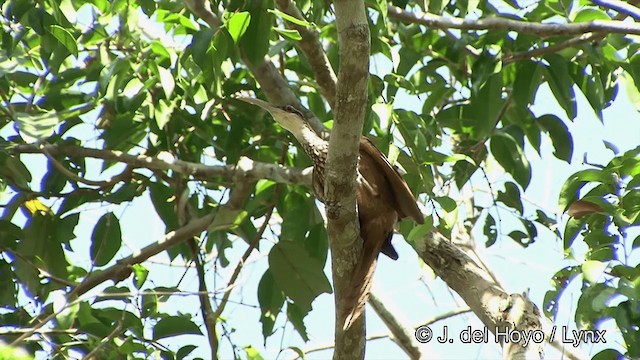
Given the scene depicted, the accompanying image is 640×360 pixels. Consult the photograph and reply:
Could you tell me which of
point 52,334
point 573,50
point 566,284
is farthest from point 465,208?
point 52,334

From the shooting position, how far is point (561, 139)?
4.50 metres

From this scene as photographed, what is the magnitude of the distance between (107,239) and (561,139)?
7.66 ft

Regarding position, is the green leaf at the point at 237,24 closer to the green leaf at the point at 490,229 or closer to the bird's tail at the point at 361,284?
the bird's tail at the point at 361,284

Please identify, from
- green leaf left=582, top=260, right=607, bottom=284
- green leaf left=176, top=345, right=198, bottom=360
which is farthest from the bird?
green leaf left=582, top=260, right=607, bottom=284

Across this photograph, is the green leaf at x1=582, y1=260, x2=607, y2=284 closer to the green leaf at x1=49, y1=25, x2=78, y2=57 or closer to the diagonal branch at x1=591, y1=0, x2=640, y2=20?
the diagonal branch at x1=591, y1=0, x2=640, y2=20

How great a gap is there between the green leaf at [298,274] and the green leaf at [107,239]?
32.8 inches

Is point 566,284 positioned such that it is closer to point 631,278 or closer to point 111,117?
point 631,278

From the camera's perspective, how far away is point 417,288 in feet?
23.6

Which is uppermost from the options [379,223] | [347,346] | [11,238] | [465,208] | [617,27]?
[465,208]

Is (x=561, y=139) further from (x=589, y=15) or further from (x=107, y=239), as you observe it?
(x=107, y=239)

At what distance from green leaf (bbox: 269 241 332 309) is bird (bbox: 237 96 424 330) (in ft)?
2.41

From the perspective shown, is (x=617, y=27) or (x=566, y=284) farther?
(x=617, y=27)

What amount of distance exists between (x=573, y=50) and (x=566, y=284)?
4.90ft

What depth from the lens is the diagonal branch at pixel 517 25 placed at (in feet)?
12.7
